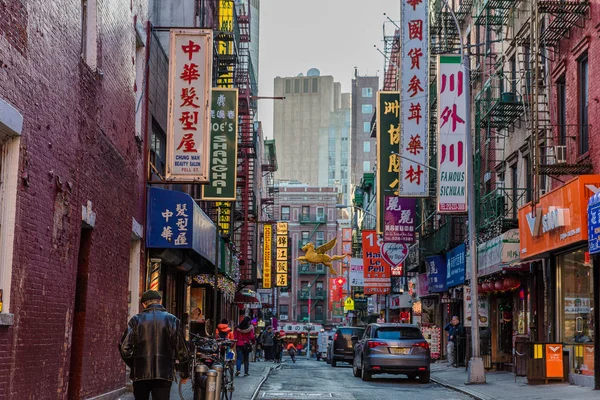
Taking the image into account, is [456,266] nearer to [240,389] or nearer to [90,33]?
[240,389]

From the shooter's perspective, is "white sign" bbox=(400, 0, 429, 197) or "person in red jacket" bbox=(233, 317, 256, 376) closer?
"person in red jacket" bbox=(233, 317, 256, 376)

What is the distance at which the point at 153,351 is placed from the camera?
10.2 m

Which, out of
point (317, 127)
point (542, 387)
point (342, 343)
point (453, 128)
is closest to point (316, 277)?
point (317, 127)

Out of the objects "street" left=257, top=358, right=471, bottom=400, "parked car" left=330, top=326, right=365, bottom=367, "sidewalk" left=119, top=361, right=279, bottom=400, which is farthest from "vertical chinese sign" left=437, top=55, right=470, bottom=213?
"parked car" left=330, top=326, right=365, bottom=367

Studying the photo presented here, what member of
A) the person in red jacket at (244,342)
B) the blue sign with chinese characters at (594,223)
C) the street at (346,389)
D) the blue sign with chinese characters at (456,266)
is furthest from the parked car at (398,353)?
the blue sign with chinese characters at (456,266)

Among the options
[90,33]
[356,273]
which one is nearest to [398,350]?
[90,33]

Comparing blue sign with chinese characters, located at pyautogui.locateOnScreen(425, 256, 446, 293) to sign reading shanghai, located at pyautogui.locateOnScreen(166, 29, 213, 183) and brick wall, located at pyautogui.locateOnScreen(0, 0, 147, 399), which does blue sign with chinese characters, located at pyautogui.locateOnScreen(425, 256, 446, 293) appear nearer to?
sign reading shanghai, located at pyautogui.locateOnScreen(166, 29, 213, 183)

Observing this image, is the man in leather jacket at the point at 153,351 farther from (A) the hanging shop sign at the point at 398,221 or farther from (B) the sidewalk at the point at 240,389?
(A) the hanging shop sign at the point at 398,221

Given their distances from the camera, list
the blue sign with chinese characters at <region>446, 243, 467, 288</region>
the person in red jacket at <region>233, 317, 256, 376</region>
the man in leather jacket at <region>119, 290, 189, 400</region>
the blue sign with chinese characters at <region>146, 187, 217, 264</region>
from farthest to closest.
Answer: the blue sign with chinese characters at <region>446, 243, 467, 288</region> < the person in red jacket at <region>233, 317, 256, 376</region> < the blue sign with chinese characters at <region>146, 187, 217, 264</region> < the man in leather jacket at <region>119, 290, 189, 400</region>

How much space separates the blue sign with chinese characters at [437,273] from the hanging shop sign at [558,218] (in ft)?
49.0

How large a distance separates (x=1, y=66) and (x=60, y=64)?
263cm

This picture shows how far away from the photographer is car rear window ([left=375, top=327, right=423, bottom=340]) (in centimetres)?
2555

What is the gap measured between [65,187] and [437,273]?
2857 cm

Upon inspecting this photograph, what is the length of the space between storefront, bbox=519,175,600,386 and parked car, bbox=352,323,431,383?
335 cm
